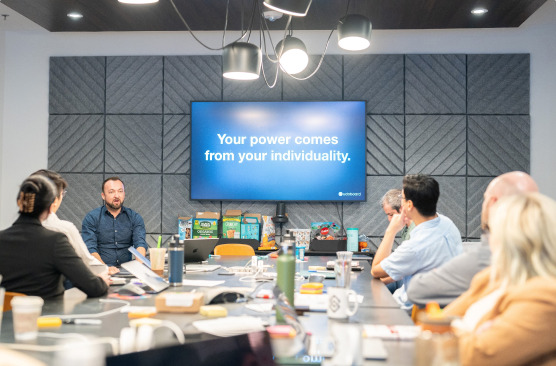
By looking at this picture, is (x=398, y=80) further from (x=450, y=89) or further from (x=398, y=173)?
(x=398, y=173)

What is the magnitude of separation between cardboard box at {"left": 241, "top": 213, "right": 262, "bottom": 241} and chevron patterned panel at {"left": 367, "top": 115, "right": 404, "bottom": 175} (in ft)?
4.47

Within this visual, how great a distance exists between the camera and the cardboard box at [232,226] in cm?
622

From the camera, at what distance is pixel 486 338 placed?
Result: 4.86ft

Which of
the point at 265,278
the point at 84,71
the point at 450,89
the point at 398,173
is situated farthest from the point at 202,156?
the point at 265,278

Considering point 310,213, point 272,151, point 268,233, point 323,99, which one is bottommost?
point 268,233

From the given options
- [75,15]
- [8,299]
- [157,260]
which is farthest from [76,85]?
[8,299]

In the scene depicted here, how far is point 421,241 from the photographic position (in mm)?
3160

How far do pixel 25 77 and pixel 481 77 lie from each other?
17.0ft

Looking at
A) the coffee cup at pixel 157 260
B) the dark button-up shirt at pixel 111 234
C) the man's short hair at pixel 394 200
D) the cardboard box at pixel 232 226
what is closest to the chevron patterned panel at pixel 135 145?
the cardboard box at pixel 232 226

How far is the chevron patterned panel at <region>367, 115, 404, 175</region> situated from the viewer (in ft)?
20.6

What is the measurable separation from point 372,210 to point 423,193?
3.02 metres

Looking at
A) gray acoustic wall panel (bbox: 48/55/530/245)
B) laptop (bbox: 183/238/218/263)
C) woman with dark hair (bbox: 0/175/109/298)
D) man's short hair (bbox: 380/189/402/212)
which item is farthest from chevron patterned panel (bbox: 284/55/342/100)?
woman with dark hair (bbox: 0/175/109/298)

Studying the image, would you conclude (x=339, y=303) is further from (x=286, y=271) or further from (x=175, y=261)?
(x=175, y=261)

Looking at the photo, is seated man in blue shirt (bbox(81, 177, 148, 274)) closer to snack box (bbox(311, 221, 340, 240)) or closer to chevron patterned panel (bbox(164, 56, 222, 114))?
chevron patterned panel (bbox(164, 56, 222, 114))
